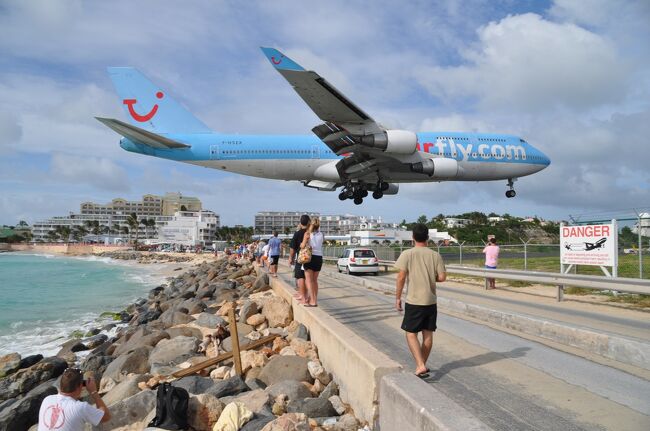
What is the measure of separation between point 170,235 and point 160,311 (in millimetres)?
121733

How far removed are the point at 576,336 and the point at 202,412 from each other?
5272 millimetres

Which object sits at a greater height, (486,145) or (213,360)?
(486,145)

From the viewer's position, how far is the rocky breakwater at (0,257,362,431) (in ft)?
16.3

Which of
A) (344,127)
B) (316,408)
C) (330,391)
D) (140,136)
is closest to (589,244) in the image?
(344,127)

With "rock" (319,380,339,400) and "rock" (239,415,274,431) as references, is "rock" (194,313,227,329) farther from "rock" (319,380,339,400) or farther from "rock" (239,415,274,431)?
"rock" (239,415,274,431)

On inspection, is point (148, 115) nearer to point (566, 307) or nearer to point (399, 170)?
point (399, 170)

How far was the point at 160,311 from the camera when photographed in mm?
19688

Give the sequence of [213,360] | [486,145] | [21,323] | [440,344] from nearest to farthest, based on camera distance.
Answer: [440,344]
[213,360]
[21,323]
[486,145]

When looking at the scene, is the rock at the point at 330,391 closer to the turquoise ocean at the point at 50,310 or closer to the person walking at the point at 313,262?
the person walking at the point at 313,262

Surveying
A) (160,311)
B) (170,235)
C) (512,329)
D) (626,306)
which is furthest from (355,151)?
(170,235)

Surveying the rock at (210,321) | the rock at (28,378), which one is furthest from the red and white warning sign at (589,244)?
the rock at (28,378)

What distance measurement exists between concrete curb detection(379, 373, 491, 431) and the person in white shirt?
285cm

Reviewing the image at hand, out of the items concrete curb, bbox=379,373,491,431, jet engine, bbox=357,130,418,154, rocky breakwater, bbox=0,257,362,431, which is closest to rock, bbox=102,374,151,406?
rocky breakwater, bbox=0,257,362,431

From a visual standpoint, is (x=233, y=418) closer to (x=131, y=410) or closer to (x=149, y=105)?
(x=131, y=410)
